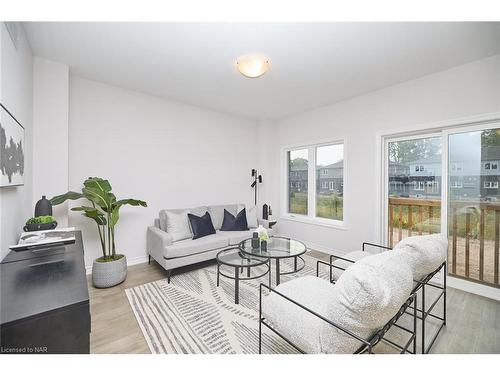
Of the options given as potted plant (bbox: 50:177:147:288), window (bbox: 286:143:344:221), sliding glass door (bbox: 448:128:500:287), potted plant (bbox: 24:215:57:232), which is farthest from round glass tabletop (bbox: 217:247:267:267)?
sliding glass door (bbox: 448:128:500:287)

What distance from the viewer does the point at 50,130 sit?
2.54 m

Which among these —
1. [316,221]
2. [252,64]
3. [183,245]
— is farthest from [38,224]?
[316,221]

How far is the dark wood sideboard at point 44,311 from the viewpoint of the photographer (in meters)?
0.86

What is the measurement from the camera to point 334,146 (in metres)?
4.00

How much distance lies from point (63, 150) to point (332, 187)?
4.04 metres

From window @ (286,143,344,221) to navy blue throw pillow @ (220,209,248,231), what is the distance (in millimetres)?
1351

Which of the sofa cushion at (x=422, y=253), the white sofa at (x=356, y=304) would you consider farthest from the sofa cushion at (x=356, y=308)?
the sofa cushion at (x=422, y=253)

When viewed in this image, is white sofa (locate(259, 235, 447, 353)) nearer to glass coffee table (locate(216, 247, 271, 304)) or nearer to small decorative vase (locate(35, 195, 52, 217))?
glass coffee table (locate(216, 247, 271, 304))

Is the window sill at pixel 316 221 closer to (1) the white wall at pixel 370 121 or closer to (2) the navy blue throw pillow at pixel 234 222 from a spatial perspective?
(1) the white wall at pixel 370 121

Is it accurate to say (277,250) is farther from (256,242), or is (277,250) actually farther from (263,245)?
(256,242)

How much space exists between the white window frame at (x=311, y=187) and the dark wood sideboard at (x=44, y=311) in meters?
3.59

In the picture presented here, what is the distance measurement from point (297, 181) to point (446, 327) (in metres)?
3.15
